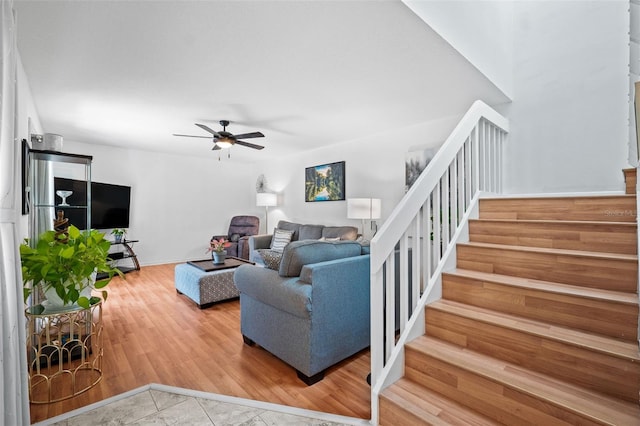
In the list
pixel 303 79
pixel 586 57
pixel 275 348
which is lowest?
pixel 275 348

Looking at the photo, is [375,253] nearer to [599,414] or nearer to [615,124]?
[599,414]

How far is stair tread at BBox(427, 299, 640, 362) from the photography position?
125 cm

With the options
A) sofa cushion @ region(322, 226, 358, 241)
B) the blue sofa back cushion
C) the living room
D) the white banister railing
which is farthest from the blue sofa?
the living room

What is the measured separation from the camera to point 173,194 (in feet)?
20.4

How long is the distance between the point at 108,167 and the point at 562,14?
6.85m

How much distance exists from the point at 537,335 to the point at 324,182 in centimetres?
430

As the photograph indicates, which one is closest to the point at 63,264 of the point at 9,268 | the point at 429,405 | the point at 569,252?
the point at 9,268

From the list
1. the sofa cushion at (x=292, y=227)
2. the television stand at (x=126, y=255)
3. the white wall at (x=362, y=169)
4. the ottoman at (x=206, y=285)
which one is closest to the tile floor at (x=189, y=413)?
the ottoman at (x=206, y=285)

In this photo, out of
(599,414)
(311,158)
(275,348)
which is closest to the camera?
(599,414)

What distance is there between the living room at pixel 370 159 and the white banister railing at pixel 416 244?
0.75m

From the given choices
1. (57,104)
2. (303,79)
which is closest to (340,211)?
(303,79)

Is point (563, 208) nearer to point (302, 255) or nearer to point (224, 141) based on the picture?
point (302, 255)

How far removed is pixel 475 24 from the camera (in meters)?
2.46

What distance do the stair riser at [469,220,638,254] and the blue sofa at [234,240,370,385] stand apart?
3.09 feet
